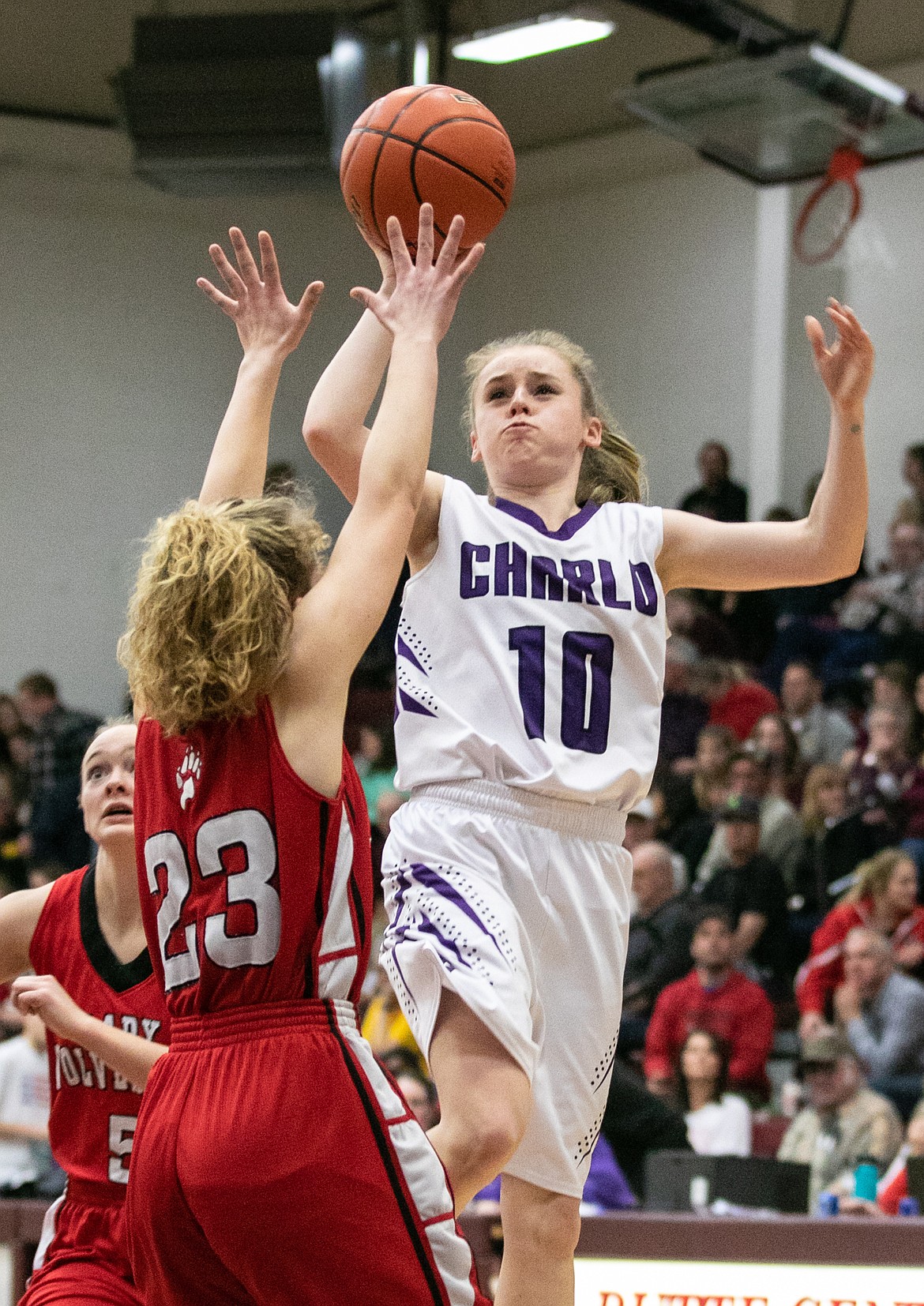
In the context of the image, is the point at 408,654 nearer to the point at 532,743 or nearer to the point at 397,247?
the point at 532,743

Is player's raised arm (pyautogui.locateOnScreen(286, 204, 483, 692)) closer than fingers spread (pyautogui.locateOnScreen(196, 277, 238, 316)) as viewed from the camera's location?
Yes

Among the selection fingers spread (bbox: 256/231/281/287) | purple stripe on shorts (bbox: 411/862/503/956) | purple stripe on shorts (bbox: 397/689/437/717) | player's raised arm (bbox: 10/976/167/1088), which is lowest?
player's raised arm (bbox: 10/976/167/1088)

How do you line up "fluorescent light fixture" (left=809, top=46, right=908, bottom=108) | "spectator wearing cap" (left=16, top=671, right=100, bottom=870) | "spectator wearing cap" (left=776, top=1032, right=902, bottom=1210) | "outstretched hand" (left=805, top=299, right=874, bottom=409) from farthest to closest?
"spectator wearing cap" (left=16, top=671, right=100, bottom=870), "fluorescent light fixture" (left=809, top=46, right=908, bottom=108), "spectator wearing cap" (left=776, top=1032, right=902, bottom=1210), "outstretched hand" (left=805, top=299, right=874, bottom=409)

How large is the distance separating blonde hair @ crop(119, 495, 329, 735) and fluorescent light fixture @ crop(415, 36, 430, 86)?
9.17m

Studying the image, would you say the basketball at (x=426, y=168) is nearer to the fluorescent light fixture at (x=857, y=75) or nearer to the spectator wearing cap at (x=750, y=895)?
the spectator wearing cap at (x=750, y=895)

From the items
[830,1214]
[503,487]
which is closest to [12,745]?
[830,1214]

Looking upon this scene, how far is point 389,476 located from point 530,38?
10554 millimetres

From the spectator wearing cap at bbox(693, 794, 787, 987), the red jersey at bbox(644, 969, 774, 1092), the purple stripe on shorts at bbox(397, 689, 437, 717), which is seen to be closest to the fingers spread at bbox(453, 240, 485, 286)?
the purple stripe on shorts at bbox(397, 689, 437, 717)

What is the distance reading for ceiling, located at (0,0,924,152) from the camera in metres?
14.5

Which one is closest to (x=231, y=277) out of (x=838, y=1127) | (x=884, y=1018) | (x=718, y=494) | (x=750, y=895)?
(x=838, y=1127)

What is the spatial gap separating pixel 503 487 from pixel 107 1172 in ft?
5.86

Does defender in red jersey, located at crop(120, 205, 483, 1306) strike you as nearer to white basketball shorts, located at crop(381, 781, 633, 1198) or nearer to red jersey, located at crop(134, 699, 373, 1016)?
red jersey, located at crop(134, 699, 373, 1016)

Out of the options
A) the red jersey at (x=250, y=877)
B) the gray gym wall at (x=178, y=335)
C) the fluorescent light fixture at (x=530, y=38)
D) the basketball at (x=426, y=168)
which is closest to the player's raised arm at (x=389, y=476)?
the red jersey at (x=250, y=877)

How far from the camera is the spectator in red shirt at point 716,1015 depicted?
8820 mm
